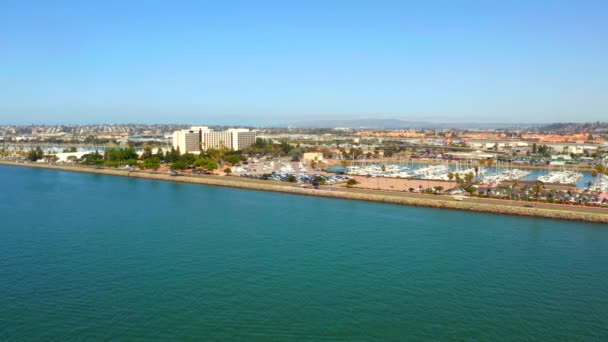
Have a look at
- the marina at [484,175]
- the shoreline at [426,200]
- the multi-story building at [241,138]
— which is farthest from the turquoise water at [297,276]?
the multi-story building at [241,138]

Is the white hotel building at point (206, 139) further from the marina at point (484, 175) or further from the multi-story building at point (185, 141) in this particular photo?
the marina at point (484, 175)

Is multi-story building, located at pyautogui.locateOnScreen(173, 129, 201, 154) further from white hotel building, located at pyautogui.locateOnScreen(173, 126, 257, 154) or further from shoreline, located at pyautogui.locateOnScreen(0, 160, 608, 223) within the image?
shoreline, located at pyautogui.locateOnScreen(0, 160, 608, 223)

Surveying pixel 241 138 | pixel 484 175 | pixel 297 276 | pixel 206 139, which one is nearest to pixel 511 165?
pixel 484 175

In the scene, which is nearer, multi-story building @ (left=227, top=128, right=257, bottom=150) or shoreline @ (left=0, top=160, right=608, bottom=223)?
shoreline @ (left=0, top=160, right=608, bottom=223)

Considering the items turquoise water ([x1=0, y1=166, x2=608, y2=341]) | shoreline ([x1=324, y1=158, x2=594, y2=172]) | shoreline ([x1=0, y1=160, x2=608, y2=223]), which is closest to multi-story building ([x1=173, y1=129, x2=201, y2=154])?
shoreline ([x1=324, y1=158, x2=594, y2=172])

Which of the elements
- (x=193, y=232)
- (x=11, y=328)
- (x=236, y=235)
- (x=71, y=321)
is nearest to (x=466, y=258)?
(x=236, y=235)

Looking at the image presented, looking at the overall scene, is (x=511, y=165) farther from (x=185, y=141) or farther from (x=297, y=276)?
(x=297, y=276)
